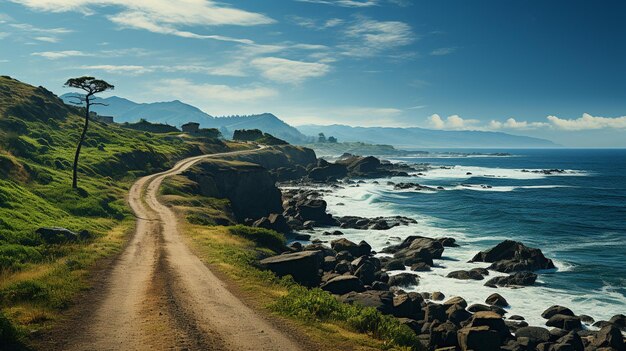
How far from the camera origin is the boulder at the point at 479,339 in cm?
2427

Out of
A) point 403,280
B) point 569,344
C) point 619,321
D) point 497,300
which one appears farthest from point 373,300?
point 619,321

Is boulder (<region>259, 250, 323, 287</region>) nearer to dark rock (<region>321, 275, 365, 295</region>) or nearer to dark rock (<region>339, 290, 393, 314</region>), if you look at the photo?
dark rock (<region>321, 275, 365, 295</region>)

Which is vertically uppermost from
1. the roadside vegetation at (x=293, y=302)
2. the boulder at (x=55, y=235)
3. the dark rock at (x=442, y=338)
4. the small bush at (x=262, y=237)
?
the boulder at (x=55, y=235)

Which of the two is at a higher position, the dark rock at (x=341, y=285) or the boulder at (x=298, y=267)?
the boulder at (x=298, y=267)

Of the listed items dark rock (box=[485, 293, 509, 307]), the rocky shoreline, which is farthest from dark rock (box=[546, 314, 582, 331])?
dark rock (box=[485, 293, 509, 307])

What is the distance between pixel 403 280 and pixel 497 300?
8.77m

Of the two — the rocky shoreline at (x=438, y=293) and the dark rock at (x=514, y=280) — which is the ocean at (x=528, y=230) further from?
the rocky shoreline at (x=438, y=293)

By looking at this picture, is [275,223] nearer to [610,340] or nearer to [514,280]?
[514,280]

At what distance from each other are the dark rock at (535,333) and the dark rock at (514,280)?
496 inches

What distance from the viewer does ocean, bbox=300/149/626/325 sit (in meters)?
38.8

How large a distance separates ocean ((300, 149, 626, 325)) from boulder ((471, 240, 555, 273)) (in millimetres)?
1407

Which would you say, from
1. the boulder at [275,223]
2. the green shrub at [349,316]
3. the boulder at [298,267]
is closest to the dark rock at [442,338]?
the green shrub at [349,316]

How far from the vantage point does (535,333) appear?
92.6ft

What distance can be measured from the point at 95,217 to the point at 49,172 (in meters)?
15.9
